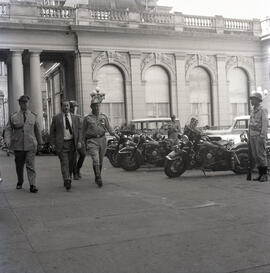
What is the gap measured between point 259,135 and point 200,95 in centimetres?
2238

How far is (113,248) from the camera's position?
4.90m

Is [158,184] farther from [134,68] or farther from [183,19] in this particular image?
[183,19]

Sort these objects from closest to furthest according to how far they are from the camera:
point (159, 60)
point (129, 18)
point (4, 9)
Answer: point (4, 9), point (129, 18), point (159, 60)

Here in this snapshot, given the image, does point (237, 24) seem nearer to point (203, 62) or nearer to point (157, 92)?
point (203, 62)

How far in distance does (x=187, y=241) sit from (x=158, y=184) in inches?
196

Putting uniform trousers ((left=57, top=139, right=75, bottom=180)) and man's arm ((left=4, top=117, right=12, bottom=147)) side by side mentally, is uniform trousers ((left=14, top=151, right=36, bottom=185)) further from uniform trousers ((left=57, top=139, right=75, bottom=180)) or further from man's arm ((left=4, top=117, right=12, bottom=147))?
uniform trousers ((left=57, top=139, right=75, bottom=180))

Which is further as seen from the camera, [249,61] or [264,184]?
[249,61]

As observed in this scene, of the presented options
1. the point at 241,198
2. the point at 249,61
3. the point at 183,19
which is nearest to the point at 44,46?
the point at 183,19

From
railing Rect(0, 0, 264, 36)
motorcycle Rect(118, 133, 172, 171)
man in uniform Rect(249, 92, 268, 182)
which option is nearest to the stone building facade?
railing Rect(0, 0, 264, 36)

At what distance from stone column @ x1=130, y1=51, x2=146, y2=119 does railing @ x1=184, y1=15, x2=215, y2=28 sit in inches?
182

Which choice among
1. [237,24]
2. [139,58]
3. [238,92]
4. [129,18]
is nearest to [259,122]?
[139,58]

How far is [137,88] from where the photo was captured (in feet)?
98.1

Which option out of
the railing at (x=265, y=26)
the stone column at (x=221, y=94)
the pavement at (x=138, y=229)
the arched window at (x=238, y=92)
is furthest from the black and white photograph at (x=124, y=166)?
the railing at (x=265, y=26)

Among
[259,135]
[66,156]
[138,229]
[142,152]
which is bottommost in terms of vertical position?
[138,229]
